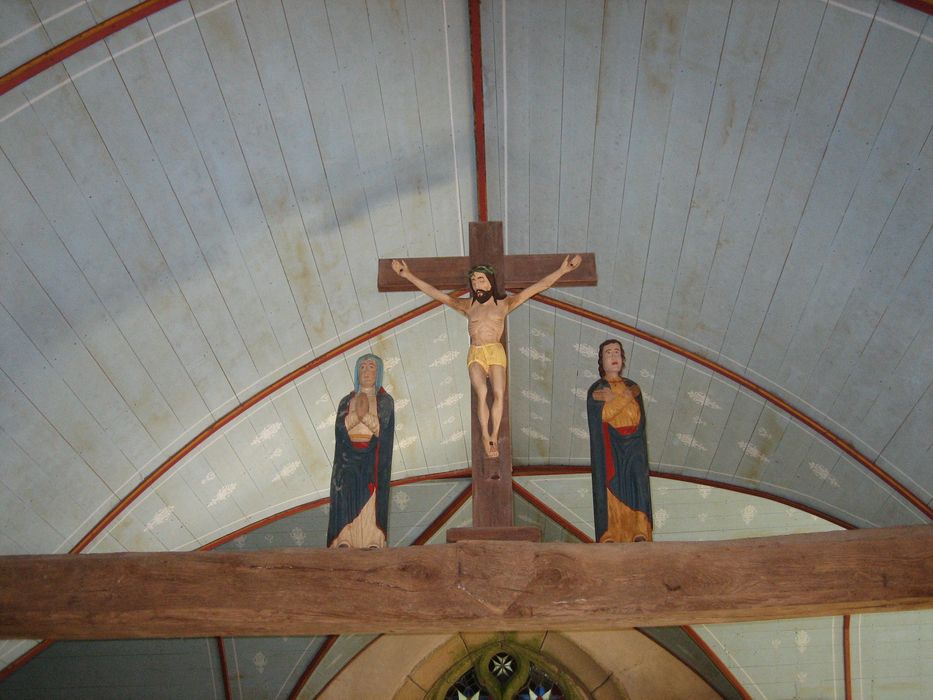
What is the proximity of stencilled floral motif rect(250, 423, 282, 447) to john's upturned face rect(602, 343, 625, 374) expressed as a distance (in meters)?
2.88

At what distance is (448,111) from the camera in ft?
18.8

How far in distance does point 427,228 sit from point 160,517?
9.69 feet

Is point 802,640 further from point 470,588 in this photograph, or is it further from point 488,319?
point 470,588

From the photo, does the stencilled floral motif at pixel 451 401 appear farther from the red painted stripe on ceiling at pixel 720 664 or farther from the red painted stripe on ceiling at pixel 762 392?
the red painted stripe on ceiling at pixel 720 664

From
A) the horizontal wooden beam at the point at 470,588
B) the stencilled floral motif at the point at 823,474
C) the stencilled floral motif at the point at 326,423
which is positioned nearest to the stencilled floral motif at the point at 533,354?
the stencilled floral motif at the point at 326,423

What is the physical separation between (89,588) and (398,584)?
1317 mm

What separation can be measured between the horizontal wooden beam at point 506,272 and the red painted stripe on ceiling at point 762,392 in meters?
1.34

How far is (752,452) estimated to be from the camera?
6.82 metres

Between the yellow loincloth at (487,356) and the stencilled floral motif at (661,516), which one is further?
the stencilled floral motif at (661,516)

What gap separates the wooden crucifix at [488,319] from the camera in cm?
441

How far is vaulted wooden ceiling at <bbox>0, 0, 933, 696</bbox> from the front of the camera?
4.58m

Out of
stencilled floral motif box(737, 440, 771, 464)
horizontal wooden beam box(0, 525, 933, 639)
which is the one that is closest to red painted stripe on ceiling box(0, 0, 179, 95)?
horizontal wooden beam box(0, 525, 933, 639)

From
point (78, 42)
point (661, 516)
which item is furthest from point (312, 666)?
point (78, 42)

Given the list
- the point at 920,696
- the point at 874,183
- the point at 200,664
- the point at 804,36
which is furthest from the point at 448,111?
the point at 920,696
